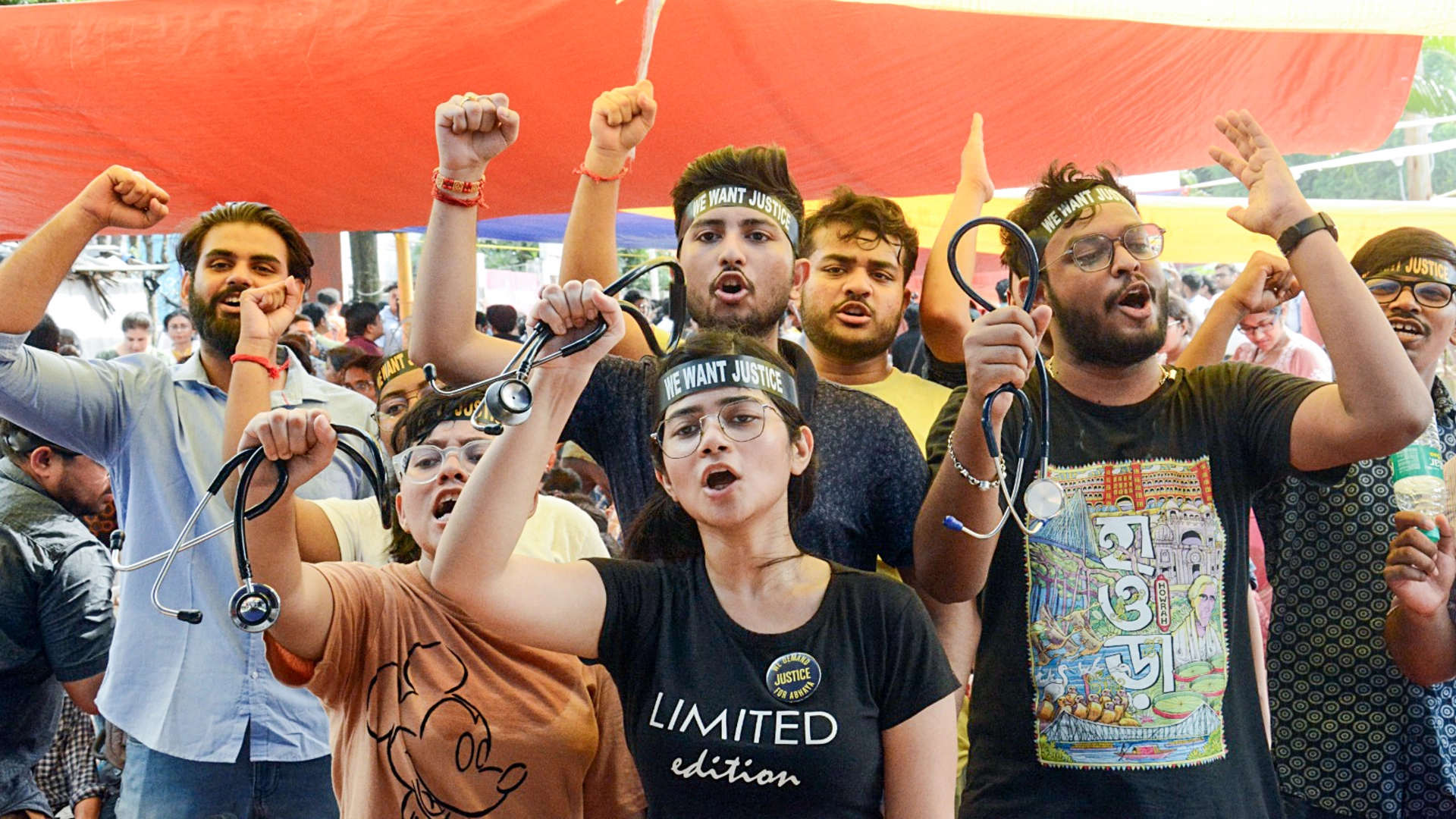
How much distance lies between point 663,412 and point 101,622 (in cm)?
240

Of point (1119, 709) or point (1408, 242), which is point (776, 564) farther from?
point (1408, 242)

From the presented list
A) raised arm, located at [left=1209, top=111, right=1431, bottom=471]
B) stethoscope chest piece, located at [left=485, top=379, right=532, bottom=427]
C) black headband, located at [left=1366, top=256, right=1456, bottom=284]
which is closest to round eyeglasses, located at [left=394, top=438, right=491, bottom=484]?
stethoscope chest piece, located at [left=485, top=379, right=532, bottom=427]

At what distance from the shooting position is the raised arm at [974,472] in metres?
2.02

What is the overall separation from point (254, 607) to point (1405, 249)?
283cm

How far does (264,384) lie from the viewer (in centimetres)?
265

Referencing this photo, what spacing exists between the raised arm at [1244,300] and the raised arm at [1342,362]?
1.69 ft

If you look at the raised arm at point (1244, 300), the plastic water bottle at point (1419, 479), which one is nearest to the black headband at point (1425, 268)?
the raised arm at point (1244, 300)

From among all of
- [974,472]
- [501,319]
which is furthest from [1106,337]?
[501,319]

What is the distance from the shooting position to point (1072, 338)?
8.29ft

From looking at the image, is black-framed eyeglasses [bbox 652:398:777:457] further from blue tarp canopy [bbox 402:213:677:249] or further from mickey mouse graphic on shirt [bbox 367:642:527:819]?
blue tarp canopy [bbox 402:213:677:249]

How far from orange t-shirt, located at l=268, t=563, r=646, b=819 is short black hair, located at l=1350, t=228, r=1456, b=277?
86.5 inches

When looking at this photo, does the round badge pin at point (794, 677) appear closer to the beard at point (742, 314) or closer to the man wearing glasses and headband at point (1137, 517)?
the man wearing glasses and headband at point (1137, 517)

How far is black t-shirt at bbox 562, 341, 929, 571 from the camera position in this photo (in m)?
2.45

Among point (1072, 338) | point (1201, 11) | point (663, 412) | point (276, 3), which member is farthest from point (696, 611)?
point (276, 3)
